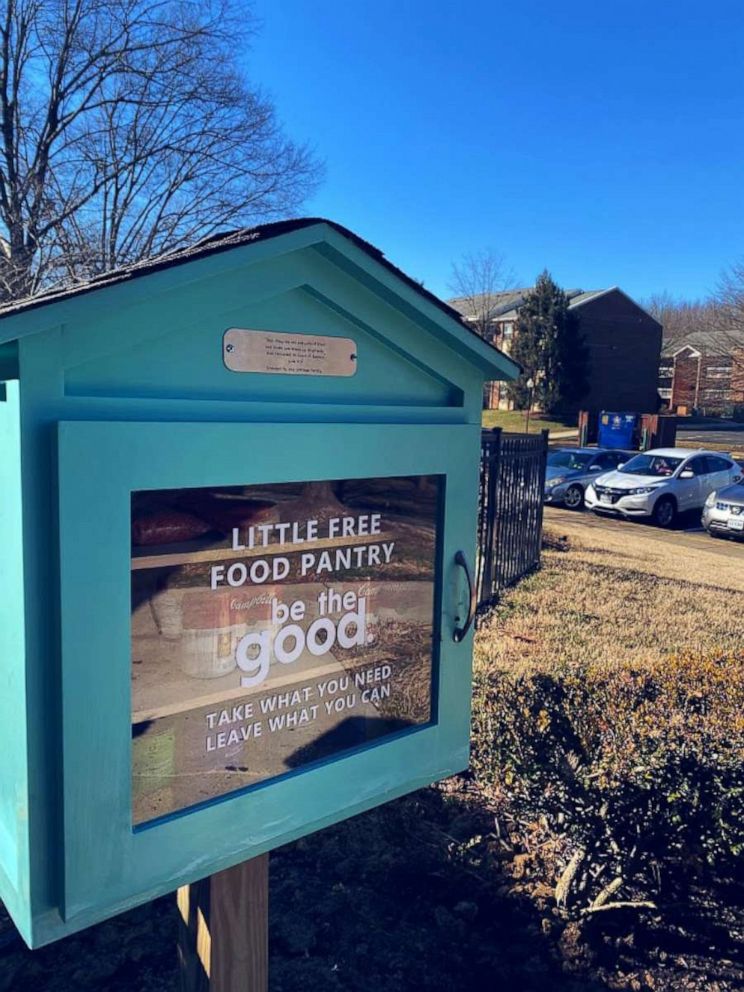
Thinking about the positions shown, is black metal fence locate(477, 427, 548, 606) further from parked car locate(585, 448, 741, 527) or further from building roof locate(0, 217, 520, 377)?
parked car locate(585, 448, 741, 527)

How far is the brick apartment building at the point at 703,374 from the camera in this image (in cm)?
4753

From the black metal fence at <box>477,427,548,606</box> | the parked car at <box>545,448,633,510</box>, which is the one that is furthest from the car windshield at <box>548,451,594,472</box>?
the black metal fence at <box>477,427,548,606</box>

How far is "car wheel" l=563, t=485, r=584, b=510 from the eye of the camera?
18.2 metres

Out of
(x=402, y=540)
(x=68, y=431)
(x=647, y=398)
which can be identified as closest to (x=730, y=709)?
(x=402, y=540)

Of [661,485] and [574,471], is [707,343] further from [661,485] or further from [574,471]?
[661,485]

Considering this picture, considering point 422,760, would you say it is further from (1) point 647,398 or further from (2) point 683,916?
(1) point 647,398

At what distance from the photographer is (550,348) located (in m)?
47.0

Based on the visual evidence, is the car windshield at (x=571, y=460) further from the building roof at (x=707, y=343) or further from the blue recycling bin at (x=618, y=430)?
the building roof at (x=707, y=343)

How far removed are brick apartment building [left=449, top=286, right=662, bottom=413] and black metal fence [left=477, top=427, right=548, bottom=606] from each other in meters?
44.8

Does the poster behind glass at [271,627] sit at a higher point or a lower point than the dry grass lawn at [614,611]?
higher

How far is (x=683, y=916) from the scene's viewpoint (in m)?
2.94

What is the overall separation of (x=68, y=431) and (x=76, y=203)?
16.1 m

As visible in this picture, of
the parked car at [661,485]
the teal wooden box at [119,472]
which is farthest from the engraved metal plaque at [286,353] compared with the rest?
the parked car at [661,485]

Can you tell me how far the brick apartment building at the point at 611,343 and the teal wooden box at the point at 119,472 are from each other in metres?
52.0
